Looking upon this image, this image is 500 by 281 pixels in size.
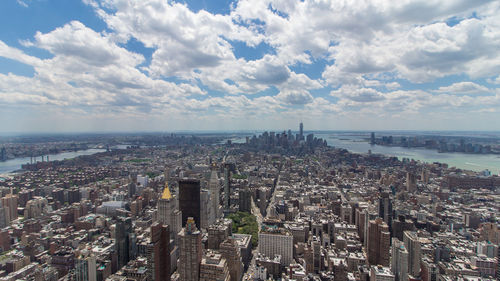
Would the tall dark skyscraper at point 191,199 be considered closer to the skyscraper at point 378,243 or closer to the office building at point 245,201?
the office building at point 245,201

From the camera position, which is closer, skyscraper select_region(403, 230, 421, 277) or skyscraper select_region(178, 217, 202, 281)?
skyscraper select_region(178, 217, 202, 281)

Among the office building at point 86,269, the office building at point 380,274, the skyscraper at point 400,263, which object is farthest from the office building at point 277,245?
the office building at point 86,269

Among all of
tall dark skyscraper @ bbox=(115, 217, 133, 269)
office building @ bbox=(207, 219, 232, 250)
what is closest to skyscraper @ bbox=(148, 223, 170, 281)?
office building @ bbox=(207, 219, 232, 250)

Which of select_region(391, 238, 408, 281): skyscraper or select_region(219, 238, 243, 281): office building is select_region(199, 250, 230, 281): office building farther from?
select_region(391, 238, 408, 281): skyscraper

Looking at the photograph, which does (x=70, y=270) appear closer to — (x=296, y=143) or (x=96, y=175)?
(x=96, y=175)

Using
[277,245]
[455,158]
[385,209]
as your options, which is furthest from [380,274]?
[455,158]

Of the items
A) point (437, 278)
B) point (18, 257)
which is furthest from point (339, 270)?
point (18, 257)

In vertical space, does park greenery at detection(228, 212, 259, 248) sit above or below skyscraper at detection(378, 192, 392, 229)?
below
